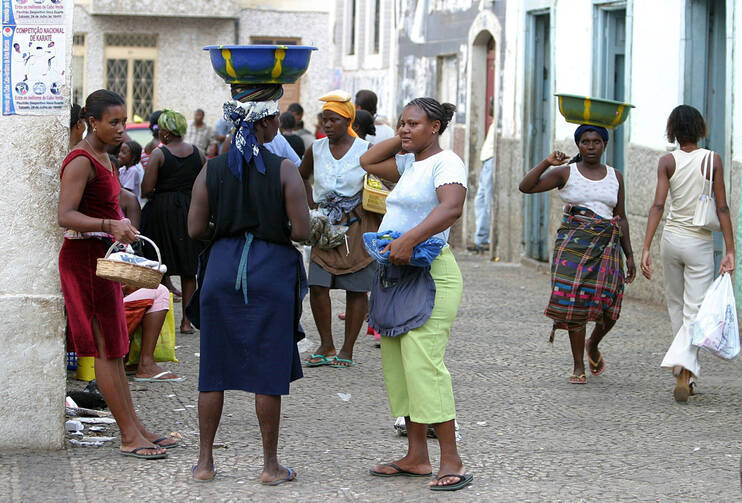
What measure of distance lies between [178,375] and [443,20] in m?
13.1

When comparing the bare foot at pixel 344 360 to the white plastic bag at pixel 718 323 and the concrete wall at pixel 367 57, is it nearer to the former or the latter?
the white plastic bag at pixel 718 323

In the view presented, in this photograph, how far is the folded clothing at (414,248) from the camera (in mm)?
5691

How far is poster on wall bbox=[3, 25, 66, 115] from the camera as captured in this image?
20.2ft

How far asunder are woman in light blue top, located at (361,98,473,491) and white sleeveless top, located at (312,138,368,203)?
8.96 feet

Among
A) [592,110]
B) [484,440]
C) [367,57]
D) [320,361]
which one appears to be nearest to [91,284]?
[484,440]

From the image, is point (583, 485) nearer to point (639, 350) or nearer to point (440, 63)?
point (639, 350)

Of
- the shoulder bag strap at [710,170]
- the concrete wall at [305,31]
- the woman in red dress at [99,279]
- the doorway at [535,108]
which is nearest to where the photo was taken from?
the woman in red dress at [99,279]

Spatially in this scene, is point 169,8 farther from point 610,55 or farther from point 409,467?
point 409,467

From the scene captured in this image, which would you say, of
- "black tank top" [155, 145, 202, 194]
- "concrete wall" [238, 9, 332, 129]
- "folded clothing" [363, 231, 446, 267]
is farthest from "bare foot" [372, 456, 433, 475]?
"concrete wall" [238, 9, 332, 129]

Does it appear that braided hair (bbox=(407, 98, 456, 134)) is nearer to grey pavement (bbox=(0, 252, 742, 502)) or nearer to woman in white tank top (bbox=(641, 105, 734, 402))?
grey pavement (bbox=(0, 252, 742, 502))

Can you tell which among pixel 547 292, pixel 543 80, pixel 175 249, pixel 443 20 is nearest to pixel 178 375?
pixel 175 249

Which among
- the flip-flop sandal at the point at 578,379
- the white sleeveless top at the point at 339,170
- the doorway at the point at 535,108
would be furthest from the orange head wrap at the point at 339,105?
the doorway at the point at 535,108

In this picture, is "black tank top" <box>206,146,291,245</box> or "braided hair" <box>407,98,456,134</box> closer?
"black tank top" <box>206,146,291,245</box>

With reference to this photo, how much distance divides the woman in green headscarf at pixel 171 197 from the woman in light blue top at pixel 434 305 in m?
4.11
